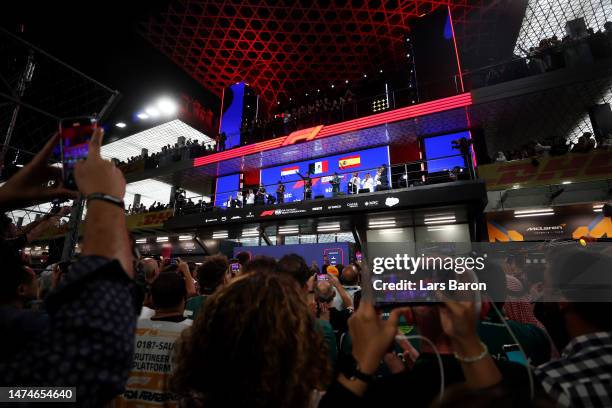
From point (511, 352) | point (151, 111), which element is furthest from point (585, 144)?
point (151, 111)

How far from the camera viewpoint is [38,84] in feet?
40.1

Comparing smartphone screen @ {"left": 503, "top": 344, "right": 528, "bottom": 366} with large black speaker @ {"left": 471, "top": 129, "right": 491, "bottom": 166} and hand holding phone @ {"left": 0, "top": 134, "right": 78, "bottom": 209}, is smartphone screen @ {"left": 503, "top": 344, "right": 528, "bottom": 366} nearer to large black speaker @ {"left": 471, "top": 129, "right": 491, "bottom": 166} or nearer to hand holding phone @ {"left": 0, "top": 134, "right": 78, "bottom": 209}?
hand holding phone @ {"left": 0, "top": 134, "right": 78, "bottom": 209}

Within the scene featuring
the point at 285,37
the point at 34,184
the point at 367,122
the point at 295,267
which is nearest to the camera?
the point at 34,184

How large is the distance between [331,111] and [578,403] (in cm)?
1754

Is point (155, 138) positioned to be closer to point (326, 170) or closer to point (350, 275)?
point (326, 170)

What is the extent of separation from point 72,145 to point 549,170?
13670 mm

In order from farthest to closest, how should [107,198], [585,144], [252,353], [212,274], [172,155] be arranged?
[172,155] → [585,144] → [212,274] → [252,353] → [107,198]

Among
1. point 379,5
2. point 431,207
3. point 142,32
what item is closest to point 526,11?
point 379,5

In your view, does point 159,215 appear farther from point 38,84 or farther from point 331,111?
point 331,111

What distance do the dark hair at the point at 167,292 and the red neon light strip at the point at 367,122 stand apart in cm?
1312

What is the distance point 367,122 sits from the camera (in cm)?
1422

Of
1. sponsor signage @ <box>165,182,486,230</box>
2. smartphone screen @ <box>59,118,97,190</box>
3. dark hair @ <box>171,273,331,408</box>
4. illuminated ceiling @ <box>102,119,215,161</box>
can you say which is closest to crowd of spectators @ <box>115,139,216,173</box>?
illuminated ceiling @ <box>102,119,215,161</box>

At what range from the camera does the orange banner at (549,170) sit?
9898mm

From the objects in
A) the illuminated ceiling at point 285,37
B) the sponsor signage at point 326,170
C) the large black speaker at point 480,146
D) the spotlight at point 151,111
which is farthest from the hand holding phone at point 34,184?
the illuminated ceiling at point 285,37
